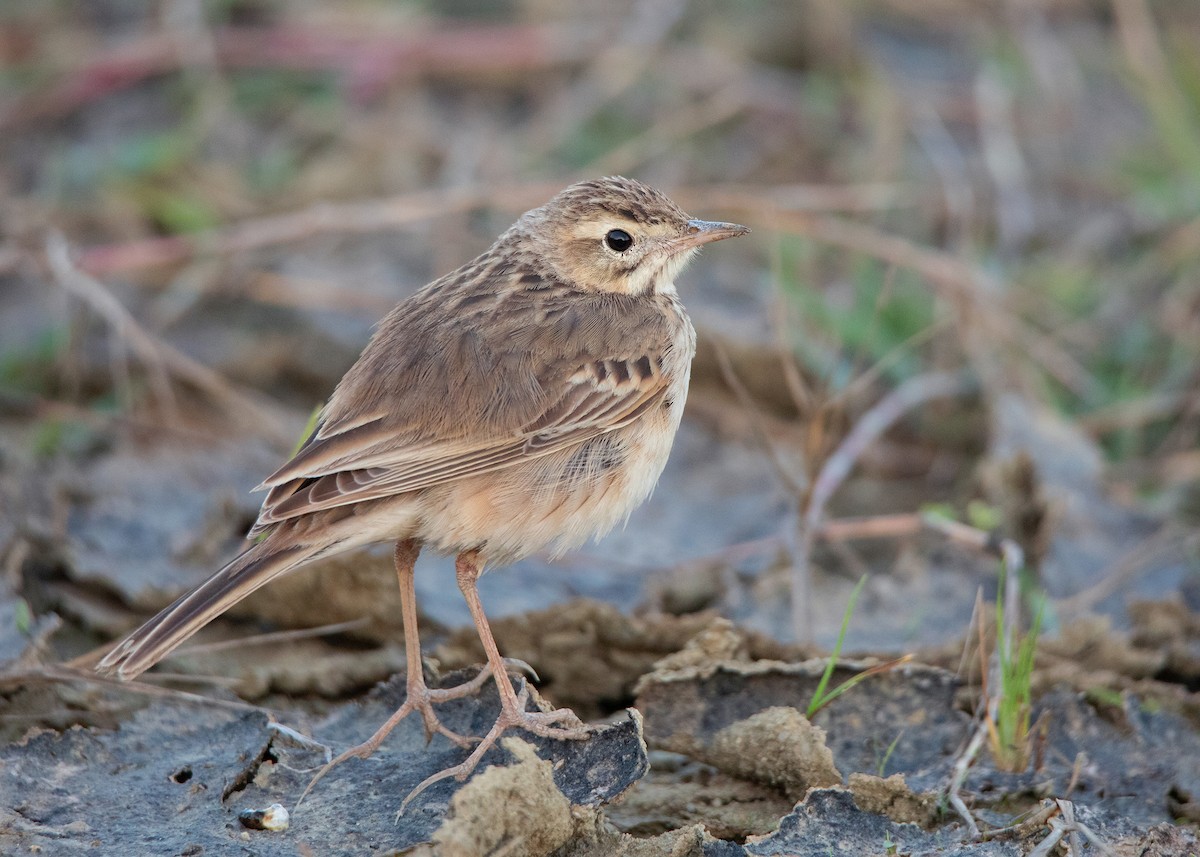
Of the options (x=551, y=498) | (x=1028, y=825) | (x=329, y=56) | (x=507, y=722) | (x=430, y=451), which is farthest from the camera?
(x=329, y=56)

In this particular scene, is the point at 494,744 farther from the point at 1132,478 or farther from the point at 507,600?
the point at 1132,478

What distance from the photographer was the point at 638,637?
480cm

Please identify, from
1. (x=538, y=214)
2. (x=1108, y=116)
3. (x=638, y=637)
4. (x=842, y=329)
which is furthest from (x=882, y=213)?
(x=638, y=637)

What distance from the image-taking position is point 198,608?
386 cm

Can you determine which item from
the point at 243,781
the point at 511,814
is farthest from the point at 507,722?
the point at 243,781

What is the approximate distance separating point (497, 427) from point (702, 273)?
12.9 ft

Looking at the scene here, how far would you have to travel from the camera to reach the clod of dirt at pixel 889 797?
12.7ft

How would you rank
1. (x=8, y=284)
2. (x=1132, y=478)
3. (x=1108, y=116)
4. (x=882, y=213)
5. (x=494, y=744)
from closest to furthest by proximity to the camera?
(x=494, y=744) < (x=1132, y=478) < (x=8, y=284) < (x=882, y=213) < (x=1108, y=116)

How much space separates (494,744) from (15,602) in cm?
189

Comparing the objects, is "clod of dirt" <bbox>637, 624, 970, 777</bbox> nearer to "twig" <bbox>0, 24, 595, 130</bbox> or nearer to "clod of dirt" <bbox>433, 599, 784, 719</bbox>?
"clod of dirt" <bbox>433, 599, 784, 719</bbox>

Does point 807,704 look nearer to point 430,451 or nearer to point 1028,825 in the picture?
point 1028,825

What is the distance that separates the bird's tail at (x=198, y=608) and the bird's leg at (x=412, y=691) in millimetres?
481

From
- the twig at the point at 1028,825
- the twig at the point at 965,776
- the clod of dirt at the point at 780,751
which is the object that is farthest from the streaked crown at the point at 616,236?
the twig at the point at 1028,825

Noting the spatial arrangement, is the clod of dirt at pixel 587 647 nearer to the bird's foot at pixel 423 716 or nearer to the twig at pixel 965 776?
the bird's foot at pixel 423 716
